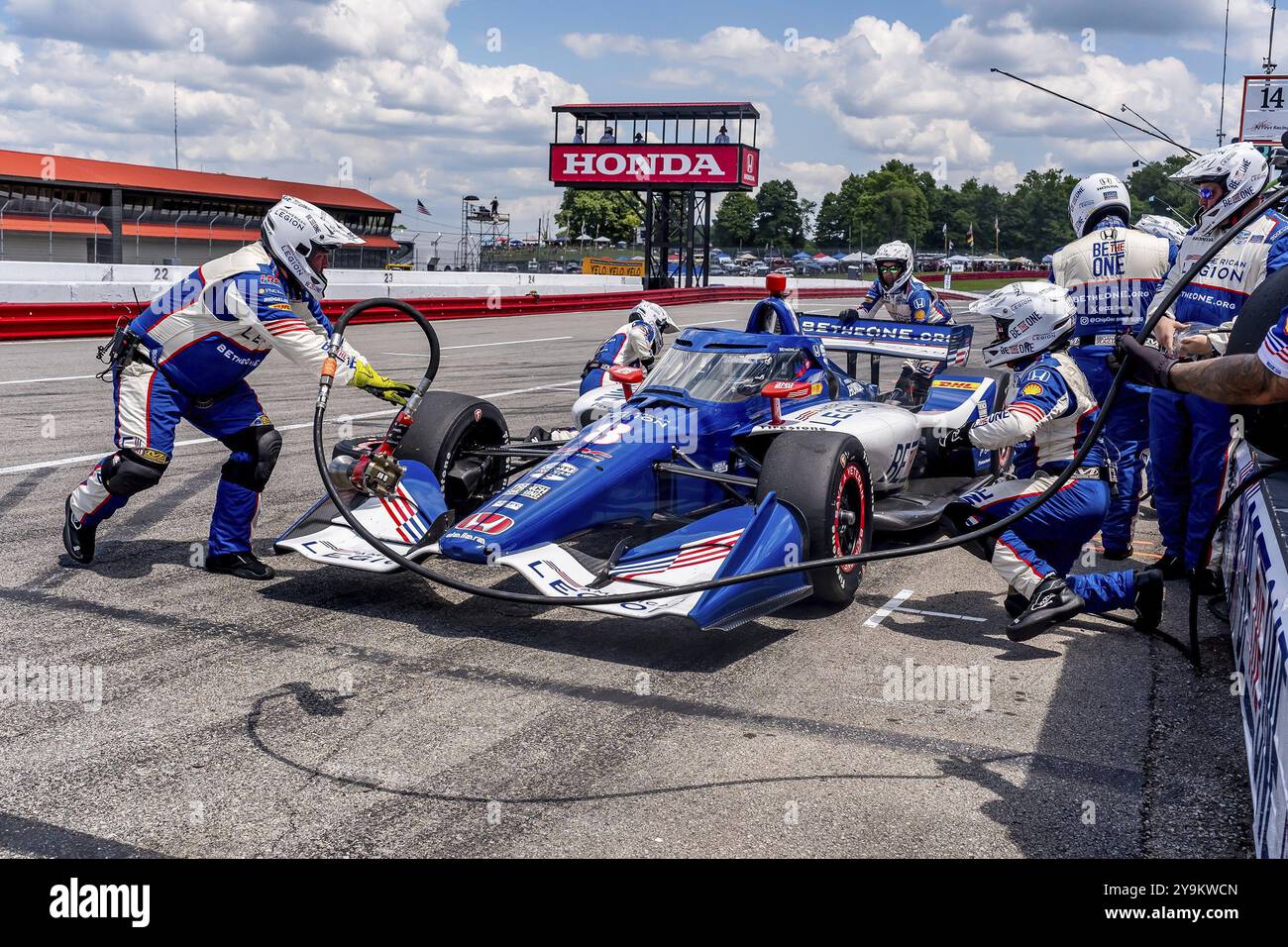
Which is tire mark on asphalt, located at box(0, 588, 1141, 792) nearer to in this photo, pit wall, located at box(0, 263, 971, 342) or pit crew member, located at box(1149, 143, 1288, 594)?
pit crew member, located at box(1149, 143, 1288, 594)

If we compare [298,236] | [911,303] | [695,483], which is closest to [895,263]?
[911,303]

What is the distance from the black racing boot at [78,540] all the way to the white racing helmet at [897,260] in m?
6.97

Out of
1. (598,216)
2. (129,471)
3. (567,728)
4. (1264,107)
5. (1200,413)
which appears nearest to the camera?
(567,728)

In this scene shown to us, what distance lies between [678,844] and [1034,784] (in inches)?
55.0

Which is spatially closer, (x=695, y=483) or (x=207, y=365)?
(x=207, y=365)

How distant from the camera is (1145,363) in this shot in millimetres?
4527

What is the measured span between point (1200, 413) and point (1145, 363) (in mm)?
2409

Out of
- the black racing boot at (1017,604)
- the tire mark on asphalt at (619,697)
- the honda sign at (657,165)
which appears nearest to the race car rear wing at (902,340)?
the black racing boot at (1017,604)

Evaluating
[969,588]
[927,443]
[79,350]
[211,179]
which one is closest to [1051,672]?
[969,588]

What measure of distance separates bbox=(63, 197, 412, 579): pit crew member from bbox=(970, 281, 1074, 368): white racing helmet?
331 cm

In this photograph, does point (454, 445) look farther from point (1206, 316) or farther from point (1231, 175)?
point (1231, 175)

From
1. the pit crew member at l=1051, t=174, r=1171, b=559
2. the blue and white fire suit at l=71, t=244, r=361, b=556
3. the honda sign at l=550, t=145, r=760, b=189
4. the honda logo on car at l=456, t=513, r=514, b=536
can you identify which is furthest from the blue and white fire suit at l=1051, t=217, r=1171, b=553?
the honda sign at l=550, t=145, r=760, b=189

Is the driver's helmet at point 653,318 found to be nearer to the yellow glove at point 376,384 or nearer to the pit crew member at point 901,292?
the pit crew member at point 901,292
